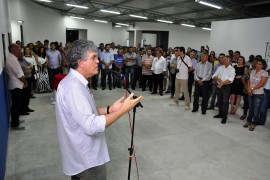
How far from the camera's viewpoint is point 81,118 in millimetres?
1322

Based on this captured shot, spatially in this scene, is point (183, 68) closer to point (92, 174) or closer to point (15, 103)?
point (15, 103)

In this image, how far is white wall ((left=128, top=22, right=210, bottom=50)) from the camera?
1914 cm

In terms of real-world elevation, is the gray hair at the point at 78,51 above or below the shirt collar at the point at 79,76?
above

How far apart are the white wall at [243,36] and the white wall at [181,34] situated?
9.09 meters

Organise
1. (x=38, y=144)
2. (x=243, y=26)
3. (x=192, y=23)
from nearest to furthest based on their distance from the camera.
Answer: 1. (x=38, y=144)
2. (x=243, y=26)
3. (x=192, y=23)

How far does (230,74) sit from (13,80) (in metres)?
4.48

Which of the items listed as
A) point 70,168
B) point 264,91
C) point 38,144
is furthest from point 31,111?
point 264,91

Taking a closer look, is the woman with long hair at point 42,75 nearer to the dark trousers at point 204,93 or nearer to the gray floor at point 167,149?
the gray floor at point 167,149

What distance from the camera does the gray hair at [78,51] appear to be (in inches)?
56.7

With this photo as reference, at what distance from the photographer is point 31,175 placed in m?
2.77

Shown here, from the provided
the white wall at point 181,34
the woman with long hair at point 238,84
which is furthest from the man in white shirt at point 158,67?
the white wall at point 181,34

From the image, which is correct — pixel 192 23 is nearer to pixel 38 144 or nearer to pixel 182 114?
pixel 182 114

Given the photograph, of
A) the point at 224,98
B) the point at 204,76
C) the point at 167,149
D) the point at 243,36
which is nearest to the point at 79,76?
the point at 167,149

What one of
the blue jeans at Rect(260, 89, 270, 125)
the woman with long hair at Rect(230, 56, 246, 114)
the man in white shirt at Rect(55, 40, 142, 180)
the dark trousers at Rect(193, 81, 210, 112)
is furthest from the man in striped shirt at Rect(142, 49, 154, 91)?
the man in white shirt at Rect(55, 40, 142, 180)
